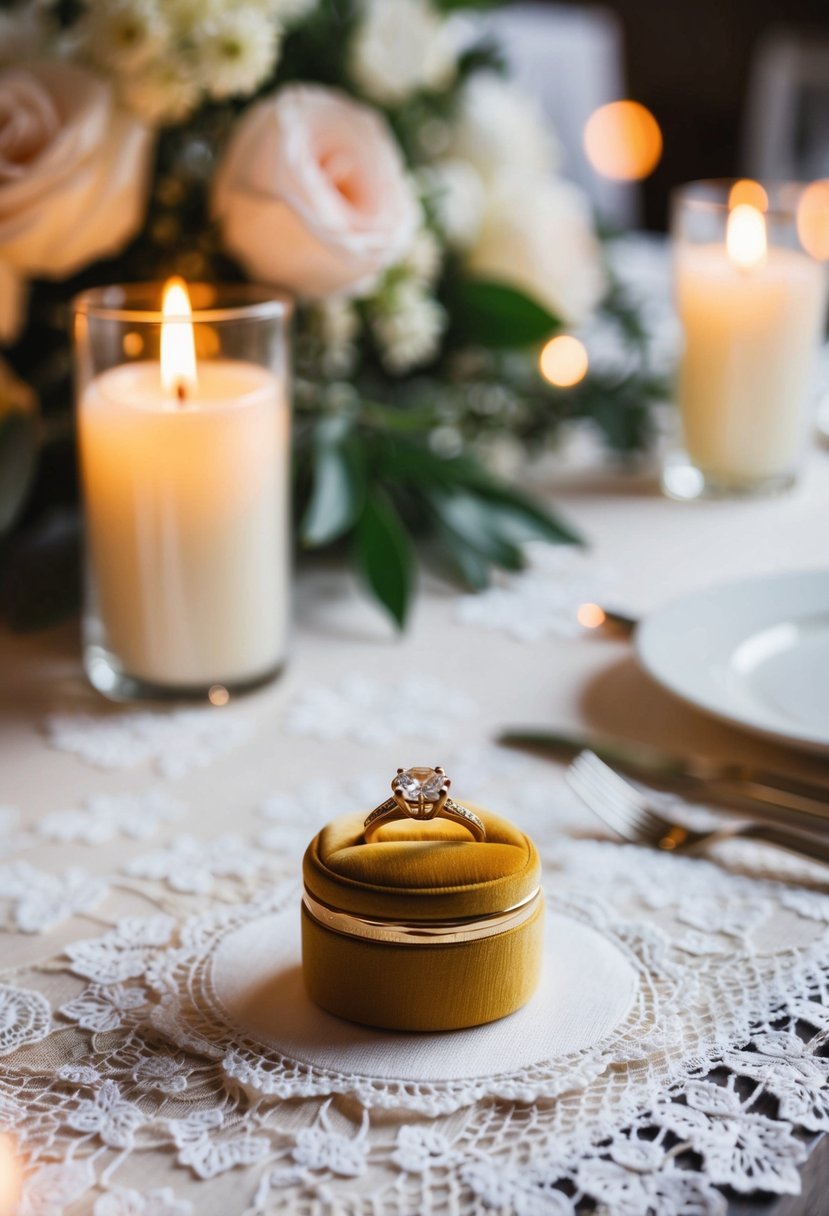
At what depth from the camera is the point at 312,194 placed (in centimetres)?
91

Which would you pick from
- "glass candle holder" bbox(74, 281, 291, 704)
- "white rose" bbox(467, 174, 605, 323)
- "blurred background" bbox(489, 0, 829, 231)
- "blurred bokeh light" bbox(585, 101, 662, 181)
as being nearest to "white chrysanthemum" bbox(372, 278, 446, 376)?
"white rose" bbox(467, 174, 605, 323)

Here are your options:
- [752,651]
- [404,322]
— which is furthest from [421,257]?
[752,651]

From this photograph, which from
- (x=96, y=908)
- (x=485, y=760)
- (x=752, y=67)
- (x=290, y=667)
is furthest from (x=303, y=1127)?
(x=752, y=67)

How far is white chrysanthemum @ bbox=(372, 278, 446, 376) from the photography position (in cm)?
108

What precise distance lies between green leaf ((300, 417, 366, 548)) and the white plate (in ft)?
0.77

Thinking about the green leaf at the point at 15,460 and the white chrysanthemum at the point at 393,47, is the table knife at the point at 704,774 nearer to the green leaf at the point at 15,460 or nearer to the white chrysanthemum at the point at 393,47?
the green leaf at the point at 15,460

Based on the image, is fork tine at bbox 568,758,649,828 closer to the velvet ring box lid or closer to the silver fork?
the silver fork

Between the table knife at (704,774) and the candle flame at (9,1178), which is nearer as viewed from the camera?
the candle flame at (9,1178)

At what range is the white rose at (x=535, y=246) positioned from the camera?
1196 mm

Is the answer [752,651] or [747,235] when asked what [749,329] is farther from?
[752,651]

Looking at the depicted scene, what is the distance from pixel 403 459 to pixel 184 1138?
0.65 meters

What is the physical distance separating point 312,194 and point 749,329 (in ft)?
1.49

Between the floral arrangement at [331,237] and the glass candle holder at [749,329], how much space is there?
0.32ft

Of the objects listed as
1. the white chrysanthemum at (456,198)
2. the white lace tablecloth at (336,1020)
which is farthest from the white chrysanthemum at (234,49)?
the white lace tablecloth at (336,1020)
